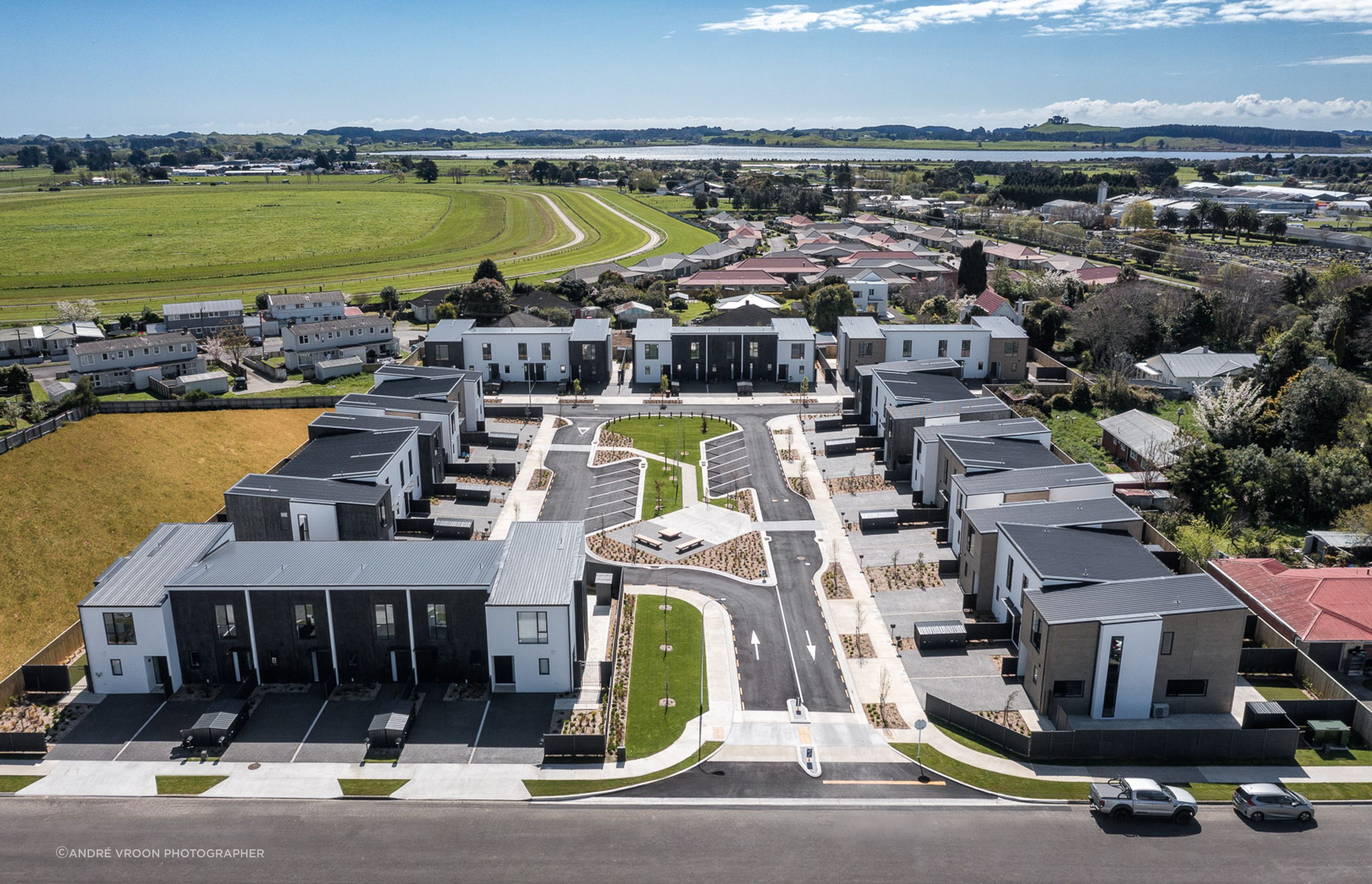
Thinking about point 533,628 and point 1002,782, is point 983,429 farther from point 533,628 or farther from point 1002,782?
point 533,628

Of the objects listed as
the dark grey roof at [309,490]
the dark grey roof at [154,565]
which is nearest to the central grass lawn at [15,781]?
the dark grey roof at [154,565]

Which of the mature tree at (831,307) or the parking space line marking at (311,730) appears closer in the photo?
the parking space line marking at (311,730)

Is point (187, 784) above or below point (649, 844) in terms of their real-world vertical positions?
above

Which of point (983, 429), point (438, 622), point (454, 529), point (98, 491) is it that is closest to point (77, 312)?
point (98, 491)

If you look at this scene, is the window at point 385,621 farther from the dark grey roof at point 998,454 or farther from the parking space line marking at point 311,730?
the dark grey roof at point 998,454

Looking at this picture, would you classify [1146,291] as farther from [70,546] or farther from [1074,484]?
[70,546]

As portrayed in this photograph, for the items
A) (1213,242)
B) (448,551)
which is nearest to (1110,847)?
(448,551)
